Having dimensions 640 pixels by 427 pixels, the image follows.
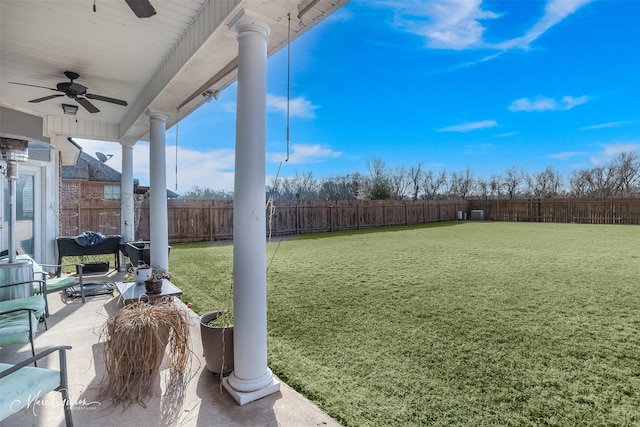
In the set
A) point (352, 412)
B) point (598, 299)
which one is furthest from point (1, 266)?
point (598, 299)

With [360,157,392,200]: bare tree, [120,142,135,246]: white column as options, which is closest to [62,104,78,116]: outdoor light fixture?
[120,142,135,246]: white column

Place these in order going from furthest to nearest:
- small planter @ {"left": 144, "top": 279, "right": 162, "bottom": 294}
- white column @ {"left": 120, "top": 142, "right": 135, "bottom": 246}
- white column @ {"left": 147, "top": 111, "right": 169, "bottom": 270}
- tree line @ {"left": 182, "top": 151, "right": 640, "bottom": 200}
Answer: tree line @ {"left": 182, "top": 151, "right": 640, "bottom": 200} → white column @ {"left": 120, "top": 142, "right": 135, "bottom": 246} → white column @ {"left": 147, "top": 111, "right": 169, "bottom": 270} → small planter @ {"left": 144, "top": 279, "right": 162, "bottom": 294}

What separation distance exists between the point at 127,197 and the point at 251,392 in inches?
235

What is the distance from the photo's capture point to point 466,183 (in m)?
24.2

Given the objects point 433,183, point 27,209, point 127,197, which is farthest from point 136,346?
point 433,183

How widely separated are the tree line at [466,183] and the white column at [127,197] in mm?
9911

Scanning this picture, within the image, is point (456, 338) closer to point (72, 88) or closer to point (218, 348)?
point (218, 348)

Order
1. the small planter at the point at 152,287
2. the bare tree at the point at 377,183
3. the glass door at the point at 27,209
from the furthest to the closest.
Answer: the bare tree at the point at 377,183
the glass door at the point at 27,209
the small planter at the point at 152,287

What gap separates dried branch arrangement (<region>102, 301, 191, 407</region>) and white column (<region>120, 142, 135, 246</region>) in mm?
4869

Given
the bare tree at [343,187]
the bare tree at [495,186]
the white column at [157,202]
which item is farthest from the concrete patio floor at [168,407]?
the bare tree at [495,186]

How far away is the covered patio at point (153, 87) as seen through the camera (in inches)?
79.1

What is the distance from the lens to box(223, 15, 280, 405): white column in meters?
1.99

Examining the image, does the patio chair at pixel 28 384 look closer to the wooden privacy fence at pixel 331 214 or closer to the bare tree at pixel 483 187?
the wooden privacy fence at pixel 331 214

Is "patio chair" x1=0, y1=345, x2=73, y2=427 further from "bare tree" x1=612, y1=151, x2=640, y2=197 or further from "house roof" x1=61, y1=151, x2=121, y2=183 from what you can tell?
"bare tree" x1=612, y1=151, x2=640, y2=197
